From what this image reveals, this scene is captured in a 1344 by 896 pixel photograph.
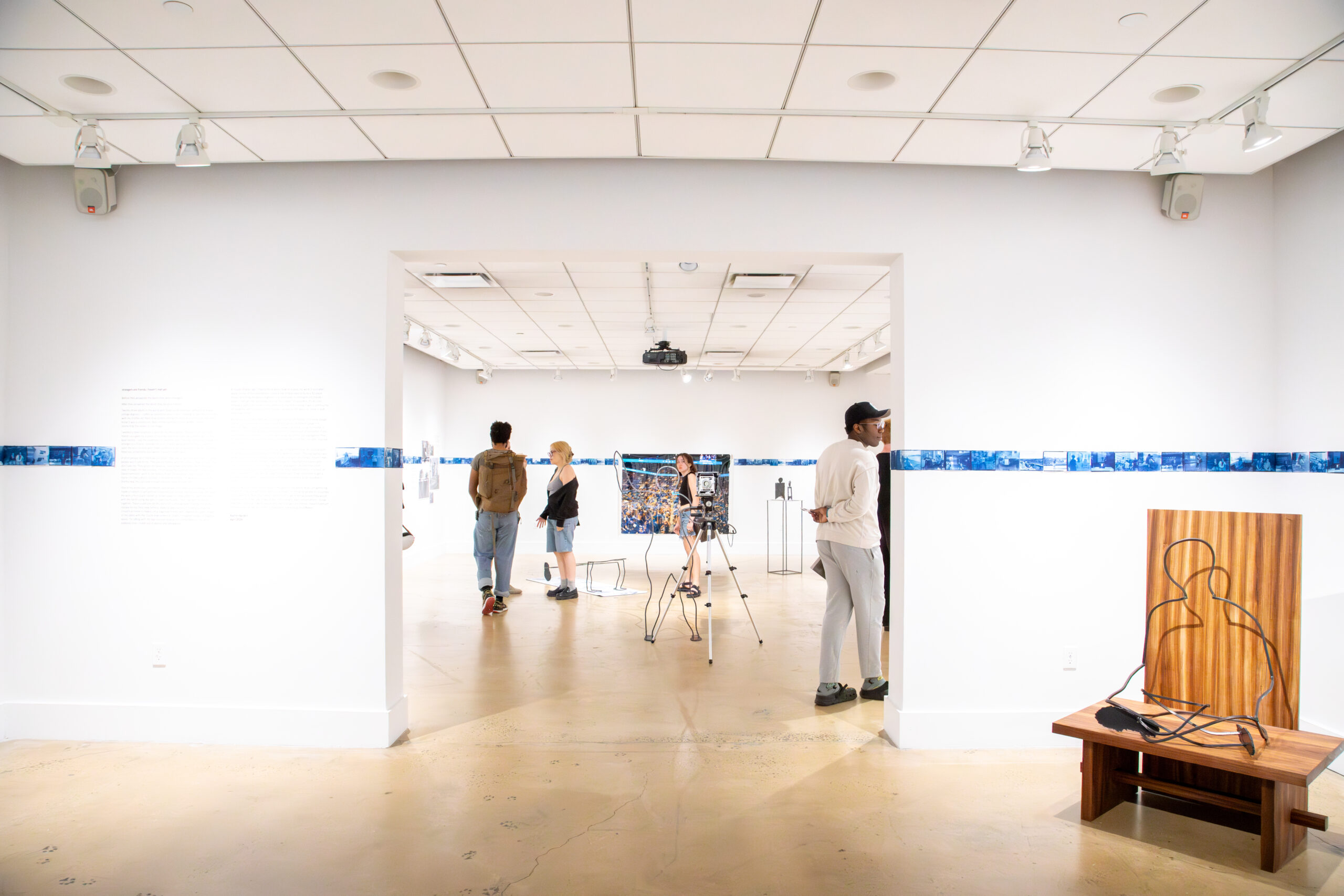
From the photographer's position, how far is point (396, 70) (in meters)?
2.90

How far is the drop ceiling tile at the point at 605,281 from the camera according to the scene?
5.89 meters

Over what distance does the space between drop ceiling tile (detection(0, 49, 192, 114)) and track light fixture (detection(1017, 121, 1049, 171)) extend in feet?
12.2

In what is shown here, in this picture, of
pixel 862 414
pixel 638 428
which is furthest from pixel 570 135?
pixel 638 428

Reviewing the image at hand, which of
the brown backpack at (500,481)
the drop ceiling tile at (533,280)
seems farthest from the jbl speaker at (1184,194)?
the brown backpack at (500,481)

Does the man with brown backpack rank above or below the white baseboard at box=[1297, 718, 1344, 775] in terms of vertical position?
above

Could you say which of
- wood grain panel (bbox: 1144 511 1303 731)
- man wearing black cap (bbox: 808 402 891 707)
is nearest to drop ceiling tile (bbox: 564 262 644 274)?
man wearing black cap (bbox: 808 402 891 707)

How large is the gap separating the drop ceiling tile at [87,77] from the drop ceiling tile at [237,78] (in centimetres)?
8

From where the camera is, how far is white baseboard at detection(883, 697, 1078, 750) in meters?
3.70

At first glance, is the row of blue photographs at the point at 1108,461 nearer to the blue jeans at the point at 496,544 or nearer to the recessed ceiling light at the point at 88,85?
the recessed ceiling light at the point at 88,85

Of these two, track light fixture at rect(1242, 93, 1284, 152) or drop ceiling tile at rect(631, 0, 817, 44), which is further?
track light fixture at rect(1242, 93, 1284, 152)

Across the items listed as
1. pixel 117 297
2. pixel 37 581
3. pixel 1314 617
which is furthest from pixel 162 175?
pixel 1314 617

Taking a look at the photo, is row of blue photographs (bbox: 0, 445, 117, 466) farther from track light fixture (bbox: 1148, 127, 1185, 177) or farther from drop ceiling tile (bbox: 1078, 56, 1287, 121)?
track light fixture (bbox: 1148, 127, 1185, 177)

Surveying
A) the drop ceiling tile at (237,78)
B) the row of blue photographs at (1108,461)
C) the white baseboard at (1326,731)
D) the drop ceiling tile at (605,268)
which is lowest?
the white baseboard at (1326,731)

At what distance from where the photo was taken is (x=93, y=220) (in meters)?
3.84
